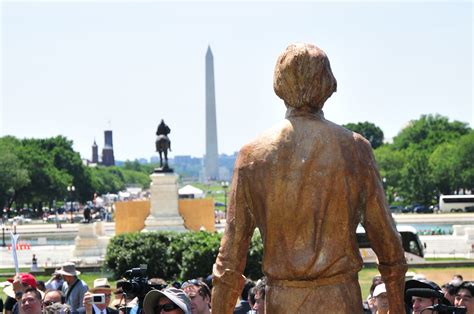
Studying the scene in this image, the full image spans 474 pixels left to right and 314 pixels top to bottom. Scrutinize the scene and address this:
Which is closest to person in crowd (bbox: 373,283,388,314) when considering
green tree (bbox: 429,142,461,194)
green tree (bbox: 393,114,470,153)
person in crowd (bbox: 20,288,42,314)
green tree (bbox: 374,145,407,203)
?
person in crowd (bbox: 20,288,42,314)

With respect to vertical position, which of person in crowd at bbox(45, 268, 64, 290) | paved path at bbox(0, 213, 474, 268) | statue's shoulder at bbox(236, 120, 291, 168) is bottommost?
paved path at bbox(0, 213, 474, 268)

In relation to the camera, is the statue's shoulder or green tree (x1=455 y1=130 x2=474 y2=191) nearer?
the statue's shoulder

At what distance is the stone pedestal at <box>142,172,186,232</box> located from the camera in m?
44.2

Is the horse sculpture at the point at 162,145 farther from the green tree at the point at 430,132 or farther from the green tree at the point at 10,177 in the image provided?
the green tree at the point at 430,132

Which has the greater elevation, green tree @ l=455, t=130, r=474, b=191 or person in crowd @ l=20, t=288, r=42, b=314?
green tree @ l=455, t=130, r=474, b=191

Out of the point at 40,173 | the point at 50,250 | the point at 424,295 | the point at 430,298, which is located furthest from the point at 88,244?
the point at 40,173

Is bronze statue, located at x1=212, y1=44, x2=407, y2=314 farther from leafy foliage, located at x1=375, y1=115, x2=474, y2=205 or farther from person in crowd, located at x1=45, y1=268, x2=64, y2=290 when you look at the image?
leafy foliage, located at x1=375, y1=115, x2=474, y2=205

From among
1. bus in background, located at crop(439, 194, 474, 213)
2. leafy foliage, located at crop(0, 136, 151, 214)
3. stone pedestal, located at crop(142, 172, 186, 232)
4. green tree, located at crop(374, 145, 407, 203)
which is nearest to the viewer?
stone pedestal, located at crop(142, 172, 186, 232)

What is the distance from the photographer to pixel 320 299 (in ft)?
20.1

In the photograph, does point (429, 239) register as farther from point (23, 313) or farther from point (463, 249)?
point (23, 313)

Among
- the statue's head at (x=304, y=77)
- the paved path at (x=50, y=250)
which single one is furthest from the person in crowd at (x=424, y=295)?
the paved path at (x=50, y=250)

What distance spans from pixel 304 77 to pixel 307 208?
644mm

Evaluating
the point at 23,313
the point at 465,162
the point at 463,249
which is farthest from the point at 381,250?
the point at 465,162

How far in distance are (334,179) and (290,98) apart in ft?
1.54
